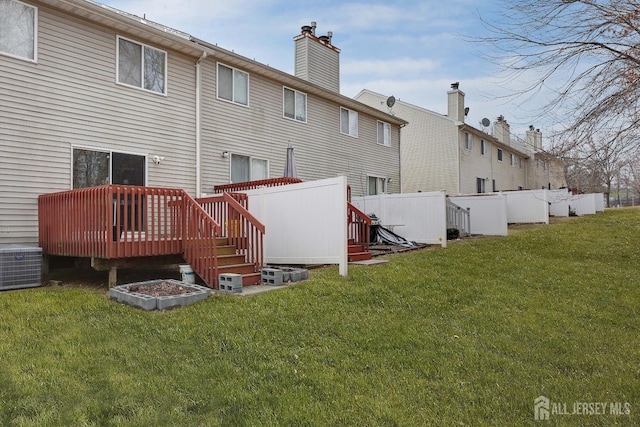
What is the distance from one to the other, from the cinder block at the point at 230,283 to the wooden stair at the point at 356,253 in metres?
3.42

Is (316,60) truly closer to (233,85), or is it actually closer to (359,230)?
(233,85)

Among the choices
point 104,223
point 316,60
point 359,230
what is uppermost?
point 316,60

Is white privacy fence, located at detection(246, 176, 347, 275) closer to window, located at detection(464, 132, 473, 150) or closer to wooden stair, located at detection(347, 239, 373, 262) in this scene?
wooden stair, located at detection(347, 239, 373, 262)

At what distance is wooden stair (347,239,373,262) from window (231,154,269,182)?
12.8ft

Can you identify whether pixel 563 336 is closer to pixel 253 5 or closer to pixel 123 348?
pixel 123 348

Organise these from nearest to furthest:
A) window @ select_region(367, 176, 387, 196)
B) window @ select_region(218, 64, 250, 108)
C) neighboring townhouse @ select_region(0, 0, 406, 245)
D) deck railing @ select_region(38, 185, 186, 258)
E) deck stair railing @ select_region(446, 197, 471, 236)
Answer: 1. deck railing @ select_region(38, 185, 186, 258)
2. neighboring townhouse @ select_region(0, 0, 406, 245)
3. window @ select_region(218, 64, 250, 108)
4. deck stair railing @ select_region(446, 197, 471, 236)
5. window @ select_region(367, 176, 387, 196)

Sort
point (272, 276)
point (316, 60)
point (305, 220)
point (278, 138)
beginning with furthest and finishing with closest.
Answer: point (316, 60), point (278, 138), point (305, 220), point (272, 276)

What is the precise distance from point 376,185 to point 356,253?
865 cm

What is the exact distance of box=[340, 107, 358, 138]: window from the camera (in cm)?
1570

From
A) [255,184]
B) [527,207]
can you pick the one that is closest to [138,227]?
[255,184]

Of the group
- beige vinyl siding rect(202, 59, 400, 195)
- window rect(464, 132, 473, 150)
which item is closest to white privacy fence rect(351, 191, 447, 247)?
beige vinyl siding rect(202, 59, 400, 195)

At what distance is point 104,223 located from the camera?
6.39m

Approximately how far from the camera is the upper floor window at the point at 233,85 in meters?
11.2

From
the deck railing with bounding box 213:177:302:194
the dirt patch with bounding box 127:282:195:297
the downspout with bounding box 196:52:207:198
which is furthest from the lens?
the downspout with bounding box 196:52:207:198
